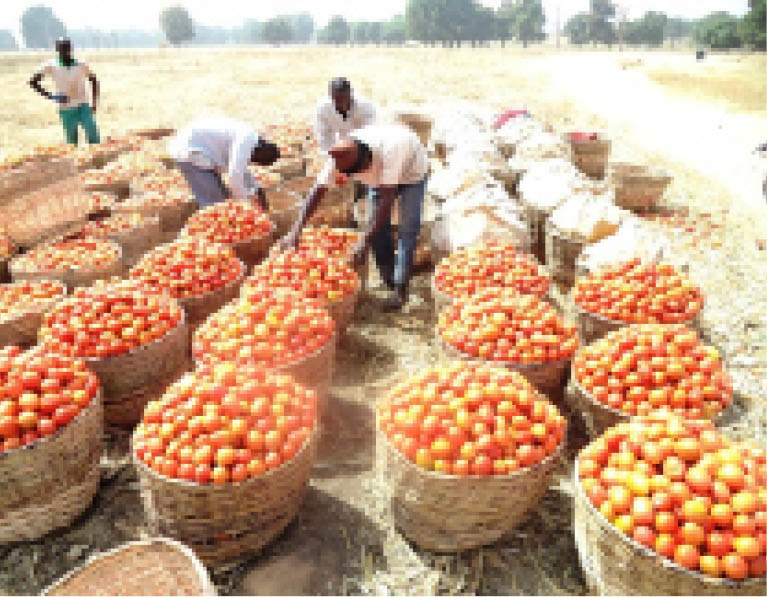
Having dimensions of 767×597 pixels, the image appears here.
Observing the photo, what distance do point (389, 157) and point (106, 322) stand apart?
3408 mm

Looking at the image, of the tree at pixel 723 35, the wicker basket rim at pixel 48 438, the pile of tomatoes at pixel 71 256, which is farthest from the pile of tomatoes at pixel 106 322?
the tree at pixel 723 35

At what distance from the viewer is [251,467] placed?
143 inches

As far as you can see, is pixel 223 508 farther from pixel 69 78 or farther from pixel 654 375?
pixel 69 78

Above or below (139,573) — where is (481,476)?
above

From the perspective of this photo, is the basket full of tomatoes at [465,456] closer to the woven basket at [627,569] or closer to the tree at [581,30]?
the woven basket at [627,569]

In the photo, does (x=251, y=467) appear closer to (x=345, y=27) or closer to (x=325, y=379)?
(x=325, y=379)

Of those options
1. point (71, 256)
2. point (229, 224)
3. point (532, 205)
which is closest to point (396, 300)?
point (229, 224)

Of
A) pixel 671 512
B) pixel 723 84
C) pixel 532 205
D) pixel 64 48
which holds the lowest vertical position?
pixel 671 512

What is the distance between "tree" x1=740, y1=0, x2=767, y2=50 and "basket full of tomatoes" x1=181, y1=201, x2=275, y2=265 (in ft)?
277

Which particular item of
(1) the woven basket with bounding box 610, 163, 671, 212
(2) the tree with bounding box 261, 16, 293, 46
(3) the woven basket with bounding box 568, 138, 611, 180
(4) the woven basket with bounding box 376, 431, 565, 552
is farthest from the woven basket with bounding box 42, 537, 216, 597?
(2) the tree with bounding box 261, 16, 293, 46

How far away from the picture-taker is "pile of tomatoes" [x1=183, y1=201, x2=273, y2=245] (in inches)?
290

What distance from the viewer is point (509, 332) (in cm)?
494

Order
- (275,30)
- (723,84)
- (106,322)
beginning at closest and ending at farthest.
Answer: (106,322), (723,84), (275,30)

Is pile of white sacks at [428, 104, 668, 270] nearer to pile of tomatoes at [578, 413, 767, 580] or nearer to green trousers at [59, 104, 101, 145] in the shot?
pile of tomatoes at [578, 413, 767, 580]
